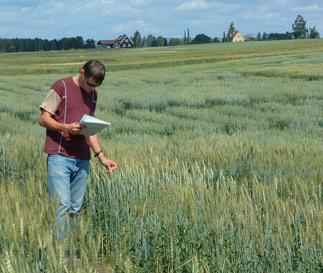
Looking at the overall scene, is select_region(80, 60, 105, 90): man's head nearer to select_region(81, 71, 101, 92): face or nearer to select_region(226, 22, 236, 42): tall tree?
select_region(81, 71, 101, 92): face

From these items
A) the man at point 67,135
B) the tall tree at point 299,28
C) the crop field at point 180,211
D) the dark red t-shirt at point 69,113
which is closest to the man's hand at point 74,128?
the man at point 67,135

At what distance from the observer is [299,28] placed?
134 m

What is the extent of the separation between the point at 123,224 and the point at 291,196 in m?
1.75

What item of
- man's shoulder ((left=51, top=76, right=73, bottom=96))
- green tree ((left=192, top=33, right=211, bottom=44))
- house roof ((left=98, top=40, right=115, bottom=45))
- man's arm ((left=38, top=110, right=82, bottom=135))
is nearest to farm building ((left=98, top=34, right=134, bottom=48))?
house roof ((left=98, top=40, right=115, bottom=45))

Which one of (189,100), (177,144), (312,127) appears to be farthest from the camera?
(189,100)

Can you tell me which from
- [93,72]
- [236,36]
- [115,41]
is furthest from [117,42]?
[93,72]

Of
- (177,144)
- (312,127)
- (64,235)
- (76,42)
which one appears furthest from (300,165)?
(76,42)

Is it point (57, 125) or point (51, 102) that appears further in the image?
point (51, 102)

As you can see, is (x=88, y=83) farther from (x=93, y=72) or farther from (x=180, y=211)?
(x=180, y=211)

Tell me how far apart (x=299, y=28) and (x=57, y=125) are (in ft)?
444

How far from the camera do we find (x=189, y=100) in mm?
18359

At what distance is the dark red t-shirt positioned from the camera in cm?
485

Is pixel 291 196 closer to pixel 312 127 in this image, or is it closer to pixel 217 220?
pixel 217 220

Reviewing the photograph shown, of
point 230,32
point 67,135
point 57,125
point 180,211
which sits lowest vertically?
point 230,32
